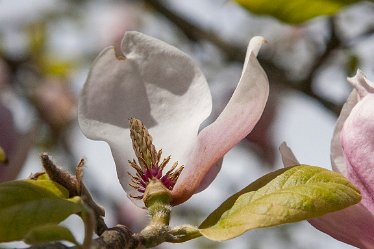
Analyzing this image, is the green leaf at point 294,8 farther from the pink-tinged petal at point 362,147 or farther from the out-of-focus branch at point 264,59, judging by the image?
the pink-tinged petal at point 362,147

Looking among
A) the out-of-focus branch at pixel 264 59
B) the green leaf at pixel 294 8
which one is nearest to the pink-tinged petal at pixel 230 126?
the green leaf at pixel 294 8

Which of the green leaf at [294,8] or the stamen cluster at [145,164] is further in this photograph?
the green leaf at [294,8]

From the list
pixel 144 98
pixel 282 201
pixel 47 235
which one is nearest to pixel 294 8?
pixel 144 98

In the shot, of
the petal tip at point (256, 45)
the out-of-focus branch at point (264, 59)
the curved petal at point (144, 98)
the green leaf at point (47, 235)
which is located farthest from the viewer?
the out-of-focus branch at point (264, 59)

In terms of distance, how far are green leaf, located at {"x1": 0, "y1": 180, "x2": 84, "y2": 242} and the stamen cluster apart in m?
0.15

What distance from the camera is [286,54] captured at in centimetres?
331

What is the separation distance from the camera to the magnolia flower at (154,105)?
1.00 metres

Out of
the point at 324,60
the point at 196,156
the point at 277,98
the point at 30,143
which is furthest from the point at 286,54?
the point at 196,156

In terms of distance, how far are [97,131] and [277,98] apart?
215 cm

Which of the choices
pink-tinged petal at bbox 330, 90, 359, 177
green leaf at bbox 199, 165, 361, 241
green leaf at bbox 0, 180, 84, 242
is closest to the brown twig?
pink-tinged petal at bbox 330, 90, 359, 177

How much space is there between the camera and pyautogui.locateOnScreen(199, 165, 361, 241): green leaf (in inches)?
32.9

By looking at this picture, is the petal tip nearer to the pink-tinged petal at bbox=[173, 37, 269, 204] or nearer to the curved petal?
the pink-tinged petal at bbox=[173, 37, 269, 204]

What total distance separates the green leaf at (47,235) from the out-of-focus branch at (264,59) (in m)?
1.12

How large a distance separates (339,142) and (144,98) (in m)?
0.24
